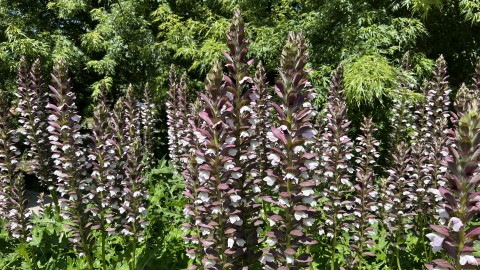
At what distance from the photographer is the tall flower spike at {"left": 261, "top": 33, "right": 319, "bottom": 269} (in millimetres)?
2252

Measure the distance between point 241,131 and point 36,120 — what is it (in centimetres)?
353

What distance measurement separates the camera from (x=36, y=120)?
4.80 m

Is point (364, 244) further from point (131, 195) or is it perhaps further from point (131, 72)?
point (131, 72)

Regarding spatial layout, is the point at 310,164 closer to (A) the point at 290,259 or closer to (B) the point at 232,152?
(B) the point at 232,152

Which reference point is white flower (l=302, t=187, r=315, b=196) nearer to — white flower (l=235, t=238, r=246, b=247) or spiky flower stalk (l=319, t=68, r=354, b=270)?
white flower (l=235, t=238, r=246, b=247)

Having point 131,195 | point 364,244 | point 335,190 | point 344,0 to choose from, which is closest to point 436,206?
point 364,244

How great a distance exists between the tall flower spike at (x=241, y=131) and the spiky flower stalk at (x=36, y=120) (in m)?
3.35

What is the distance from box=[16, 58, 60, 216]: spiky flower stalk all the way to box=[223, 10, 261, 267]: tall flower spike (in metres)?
3.35

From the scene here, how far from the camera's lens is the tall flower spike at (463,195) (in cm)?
174

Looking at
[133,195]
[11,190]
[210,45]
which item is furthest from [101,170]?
[210,45]

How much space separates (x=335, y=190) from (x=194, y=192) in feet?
4.29

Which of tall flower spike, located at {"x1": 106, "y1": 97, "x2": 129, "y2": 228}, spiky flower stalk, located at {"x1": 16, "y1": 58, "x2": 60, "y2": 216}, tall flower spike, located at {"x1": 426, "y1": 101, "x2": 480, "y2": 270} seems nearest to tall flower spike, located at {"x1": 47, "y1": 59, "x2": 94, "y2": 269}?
tall flower spike, located at {"x1": 106, "y1": 97, "x2": 129, "y2": 228}

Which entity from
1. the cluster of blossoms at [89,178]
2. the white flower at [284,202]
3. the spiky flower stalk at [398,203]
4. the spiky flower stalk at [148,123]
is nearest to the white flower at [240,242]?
the white flower at [284,202]

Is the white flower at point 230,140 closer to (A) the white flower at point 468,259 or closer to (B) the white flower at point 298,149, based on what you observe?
(B) the white flower at point 298,149
